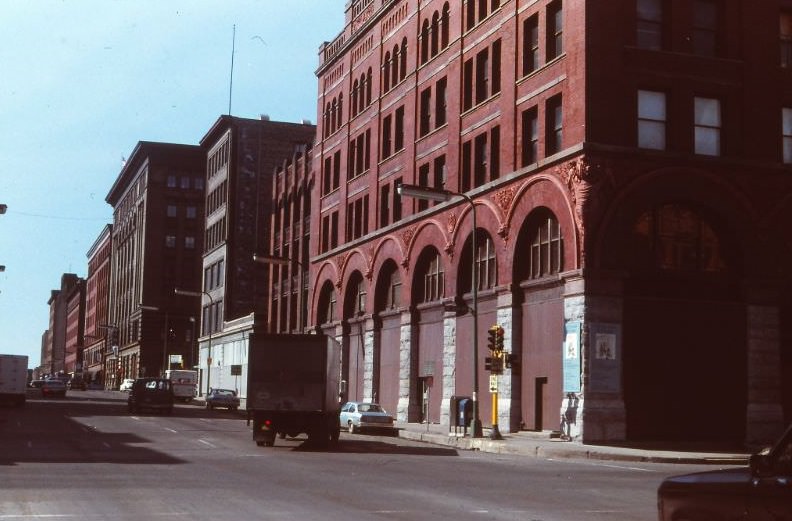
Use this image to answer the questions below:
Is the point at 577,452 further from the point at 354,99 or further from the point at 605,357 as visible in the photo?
the point at 354,99

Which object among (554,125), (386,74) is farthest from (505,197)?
(386,74)

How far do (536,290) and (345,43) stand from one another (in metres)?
30.4

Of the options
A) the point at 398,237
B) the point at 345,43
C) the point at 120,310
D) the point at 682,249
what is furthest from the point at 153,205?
the point at 682,249

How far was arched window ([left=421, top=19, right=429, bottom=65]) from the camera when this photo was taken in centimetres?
5566

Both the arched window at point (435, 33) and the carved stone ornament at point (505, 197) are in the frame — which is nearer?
the carved stone ornament at point (505, 197)

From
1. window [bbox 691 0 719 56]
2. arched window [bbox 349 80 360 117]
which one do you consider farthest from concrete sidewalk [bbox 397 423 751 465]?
arched window [bbox 349 80 360 117]

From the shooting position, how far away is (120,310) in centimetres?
16525

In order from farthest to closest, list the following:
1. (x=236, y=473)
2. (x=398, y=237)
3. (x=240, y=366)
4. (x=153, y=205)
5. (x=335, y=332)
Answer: (x=153, y=205) < (x=240, y=366) < (x=335, y=332) < (x=398, y=237) < (x=236, y=473)

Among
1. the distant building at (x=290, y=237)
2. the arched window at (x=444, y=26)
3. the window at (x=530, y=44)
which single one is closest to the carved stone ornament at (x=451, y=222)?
the window at (x=530, y=44)

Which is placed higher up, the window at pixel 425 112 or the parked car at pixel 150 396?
the window at pixel 425 112

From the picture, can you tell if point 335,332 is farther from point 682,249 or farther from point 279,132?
point 279,132

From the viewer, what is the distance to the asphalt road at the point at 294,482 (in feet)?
50.1

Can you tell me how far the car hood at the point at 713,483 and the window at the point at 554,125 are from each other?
109 ft

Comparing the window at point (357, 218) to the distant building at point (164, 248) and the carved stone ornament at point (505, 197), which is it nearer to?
the carved stone ornament at point (505, 197)
